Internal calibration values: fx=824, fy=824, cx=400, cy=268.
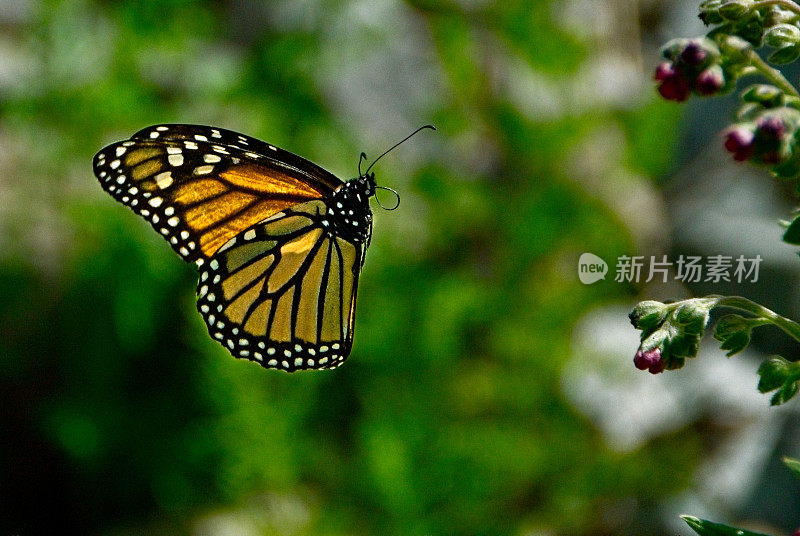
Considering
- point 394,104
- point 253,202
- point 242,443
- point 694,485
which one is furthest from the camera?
point 394,104

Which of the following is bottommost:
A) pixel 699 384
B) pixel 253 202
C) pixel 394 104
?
pixel 253 202

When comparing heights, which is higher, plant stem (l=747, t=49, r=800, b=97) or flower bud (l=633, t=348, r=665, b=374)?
plant stem (l=747, t=49, r=800, b=97)

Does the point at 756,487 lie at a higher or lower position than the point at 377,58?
lower

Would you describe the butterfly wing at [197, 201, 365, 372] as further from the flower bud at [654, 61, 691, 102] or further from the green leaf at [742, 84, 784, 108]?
the green leaf at [742, 84, 784, 108]

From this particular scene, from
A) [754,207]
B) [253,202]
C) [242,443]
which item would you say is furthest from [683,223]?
[253,202]

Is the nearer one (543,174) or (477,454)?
(477,454)

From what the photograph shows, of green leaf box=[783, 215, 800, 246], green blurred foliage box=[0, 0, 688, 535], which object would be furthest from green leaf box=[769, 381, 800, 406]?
green blurred foliage box=[0, 0, 688, 535]

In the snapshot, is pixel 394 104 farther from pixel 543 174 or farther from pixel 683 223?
pixel 683 223
